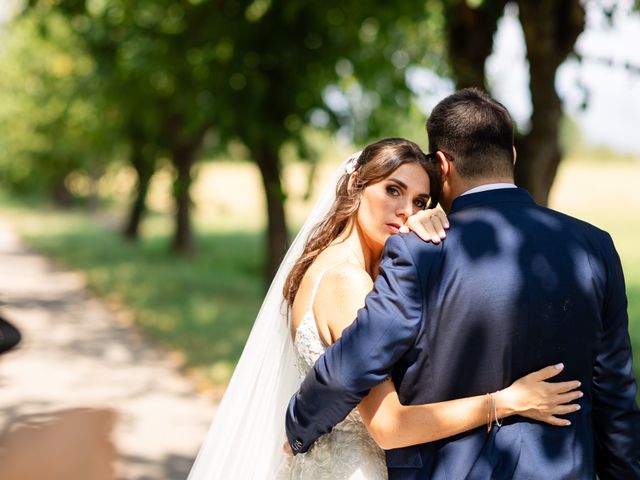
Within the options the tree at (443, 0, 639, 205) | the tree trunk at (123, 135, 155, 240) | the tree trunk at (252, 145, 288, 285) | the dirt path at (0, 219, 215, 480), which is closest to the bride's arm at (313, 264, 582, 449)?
the dirt path at (0, 219, 215, 480)

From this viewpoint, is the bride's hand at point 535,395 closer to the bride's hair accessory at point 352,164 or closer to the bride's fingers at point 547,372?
the bride's fingers at point 547,372

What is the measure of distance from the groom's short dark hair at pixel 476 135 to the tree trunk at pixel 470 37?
4679mm

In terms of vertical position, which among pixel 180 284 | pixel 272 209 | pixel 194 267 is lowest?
pixel 194 267

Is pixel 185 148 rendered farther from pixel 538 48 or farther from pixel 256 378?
pixel 256 378

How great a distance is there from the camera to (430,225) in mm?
2408

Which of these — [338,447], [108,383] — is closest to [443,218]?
[338,447]

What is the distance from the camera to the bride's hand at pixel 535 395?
2307 mm

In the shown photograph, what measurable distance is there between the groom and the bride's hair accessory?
469 millimetres

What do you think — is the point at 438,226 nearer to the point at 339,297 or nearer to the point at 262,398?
the point at 339,297

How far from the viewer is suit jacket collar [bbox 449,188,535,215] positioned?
248 cm

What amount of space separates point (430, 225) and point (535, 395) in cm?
59

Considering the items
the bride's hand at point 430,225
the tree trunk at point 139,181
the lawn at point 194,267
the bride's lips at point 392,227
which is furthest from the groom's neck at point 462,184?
the tree trunk at point 139,181

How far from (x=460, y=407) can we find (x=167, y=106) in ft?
58.0

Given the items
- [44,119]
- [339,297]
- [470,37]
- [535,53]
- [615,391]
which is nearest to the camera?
[615,391]
